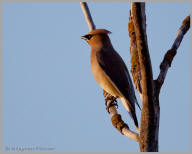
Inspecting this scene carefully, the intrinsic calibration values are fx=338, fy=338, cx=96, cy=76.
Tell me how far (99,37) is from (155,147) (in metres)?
2.82

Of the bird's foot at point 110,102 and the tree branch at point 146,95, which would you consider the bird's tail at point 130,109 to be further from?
the tree branch at point 146,95

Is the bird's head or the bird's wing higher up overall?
the bird's head

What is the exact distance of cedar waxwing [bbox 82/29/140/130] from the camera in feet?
15.1

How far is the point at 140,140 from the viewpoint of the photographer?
272 cm

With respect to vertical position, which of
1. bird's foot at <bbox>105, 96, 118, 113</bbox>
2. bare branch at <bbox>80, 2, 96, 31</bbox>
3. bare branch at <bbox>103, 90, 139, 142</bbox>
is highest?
bare branch at <bbox>80, 2, 96, 31</bbox>

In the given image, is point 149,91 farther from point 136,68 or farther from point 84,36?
point 84,36

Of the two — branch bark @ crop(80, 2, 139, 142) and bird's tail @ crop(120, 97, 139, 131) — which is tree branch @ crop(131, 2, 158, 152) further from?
bird's tail @ crop(120, 97, 139, 131)

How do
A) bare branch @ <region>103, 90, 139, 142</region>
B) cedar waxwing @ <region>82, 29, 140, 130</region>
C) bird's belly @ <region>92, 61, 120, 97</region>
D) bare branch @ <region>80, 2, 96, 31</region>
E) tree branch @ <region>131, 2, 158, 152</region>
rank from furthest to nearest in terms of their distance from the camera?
bird's belly @ <region>92, 61, 120, 97</region> < cedar waxwing @ <region>82, 29, 140, 130</region> < bare branch @ <region>80, 2, 96, 31</region> < bare branch @ <region>103, 90, 139, 142</region> < tree branch @ <region>131, 2, 158, 152</region>

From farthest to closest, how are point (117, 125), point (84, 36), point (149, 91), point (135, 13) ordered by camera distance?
point (84, 36) < point (117, 125) < point (149, 91) < point (135, 13)

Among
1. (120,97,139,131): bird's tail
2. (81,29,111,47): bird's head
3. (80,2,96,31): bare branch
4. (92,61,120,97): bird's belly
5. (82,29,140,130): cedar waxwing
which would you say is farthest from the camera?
(81,29,111,47): bird's head

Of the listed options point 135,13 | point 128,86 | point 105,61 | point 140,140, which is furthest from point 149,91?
point 105,61

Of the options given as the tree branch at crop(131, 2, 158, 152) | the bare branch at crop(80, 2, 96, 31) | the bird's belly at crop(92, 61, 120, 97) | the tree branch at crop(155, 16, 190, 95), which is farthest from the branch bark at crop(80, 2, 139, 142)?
the tree branch at crop(155, 16, 190, 95)

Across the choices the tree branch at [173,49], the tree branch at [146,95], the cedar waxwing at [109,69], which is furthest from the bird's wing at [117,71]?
the tree branch at [146,95]

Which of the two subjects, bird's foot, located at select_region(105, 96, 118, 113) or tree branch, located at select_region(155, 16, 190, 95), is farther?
bird's foot, located at select_region(105, 96, 118, 113)
